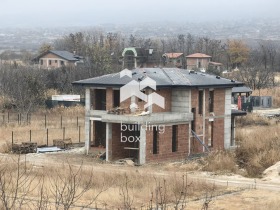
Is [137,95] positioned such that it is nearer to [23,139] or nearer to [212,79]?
[212,79]

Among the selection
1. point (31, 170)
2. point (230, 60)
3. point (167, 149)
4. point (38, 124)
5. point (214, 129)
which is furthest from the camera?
point (230, 60)

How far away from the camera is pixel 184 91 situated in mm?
32406

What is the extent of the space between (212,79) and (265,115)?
16.1 meters

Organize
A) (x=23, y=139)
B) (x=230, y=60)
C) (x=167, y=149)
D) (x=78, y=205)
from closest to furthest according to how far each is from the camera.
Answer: (x=78, y=205)
(x=167, y=149)
(x=23, y=139)
(x=230, y=60)

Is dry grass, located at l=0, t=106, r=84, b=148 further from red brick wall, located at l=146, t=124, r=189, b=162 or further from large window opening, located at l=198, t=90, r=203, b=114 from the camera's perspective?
large window opening, located at l=198, t=90, r=203, b=114

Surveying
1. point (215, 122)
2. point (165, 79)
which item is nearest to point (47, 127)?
point (165, 79)

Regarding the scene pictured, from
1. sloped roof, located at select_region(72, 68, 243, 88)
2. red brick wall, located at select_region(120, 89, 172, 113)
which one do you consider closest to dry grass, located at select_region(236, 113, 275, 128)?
sloped roof, located at select_region(72, 68, 243, 88)

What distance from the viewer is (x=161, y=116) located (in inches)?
1196

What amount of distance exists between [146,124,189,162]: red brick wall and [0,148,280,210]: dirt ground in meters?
0.76

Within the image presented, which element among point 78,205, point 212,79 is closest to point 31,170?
point 78,205

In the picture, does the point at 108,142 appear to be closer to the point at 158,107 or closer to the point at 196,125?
the point at 158,107

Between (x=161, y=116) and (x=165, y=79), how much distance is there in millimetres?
3080

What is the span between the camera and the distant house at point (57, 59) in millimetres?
84200

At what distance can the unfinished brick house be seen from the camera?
101 ft
